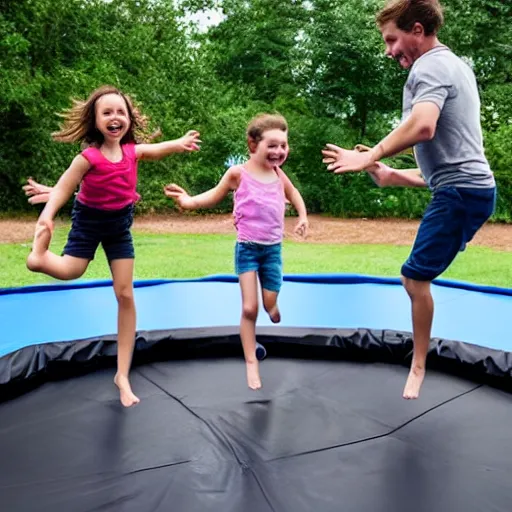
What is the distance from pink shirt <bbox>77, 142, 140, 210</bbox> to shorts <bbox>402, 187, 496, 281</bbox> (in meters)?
0.79

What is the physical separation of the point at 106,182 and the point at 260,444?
792 mm

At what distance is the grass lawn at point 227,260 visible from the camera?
Answer: 14.9 feet

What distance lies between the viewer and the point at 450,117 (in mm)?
1564

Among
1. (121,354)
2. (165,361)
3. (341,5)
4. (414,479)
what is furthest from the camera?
(341,5)

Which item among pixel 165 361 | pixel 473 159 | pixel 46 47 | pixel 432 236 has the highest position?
pixel 46 47

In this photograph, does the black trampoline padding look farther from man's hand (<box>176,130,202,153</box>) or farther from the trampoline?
man's hand (<box>176,130,202,153</box>)

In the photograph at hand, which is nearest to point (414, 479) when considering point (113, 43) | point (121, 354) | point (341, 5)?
point (121, 354)

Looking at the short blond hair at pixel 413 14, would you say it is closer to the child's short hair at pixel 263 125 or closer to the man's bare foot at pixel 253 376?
the child's short hair at pixel 263 125

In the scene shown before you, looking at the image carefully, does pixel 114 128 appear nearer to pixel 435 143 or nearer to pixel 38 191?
pixel 38 191

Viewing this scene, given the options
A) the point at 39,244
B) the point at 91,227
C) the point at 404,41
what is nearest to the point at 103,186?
the point at 91,227

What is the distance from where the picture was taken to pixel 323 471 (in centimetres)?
149

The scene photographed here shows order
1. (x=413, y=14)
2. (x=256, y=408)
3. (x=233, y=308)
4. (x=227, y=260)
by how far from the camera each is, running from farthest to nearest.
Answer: (x=227, y=260) < (x=233, y=308) < (x=256, y=408) < (x=413, y=14)

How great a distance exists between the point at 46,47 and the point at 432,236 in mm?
5172

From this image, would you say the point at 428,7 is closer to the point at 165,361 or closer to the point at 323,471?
the point at 323,471
